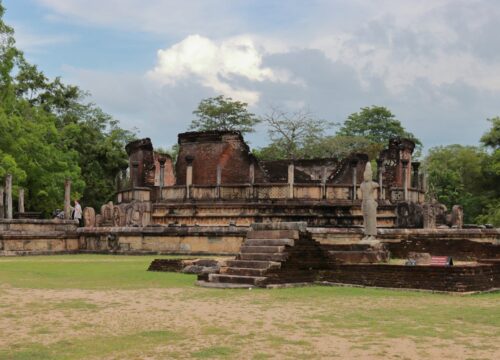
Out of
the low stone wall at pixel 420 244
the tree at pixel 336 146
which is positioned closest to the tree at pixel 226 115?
the tree at pixel 336 146

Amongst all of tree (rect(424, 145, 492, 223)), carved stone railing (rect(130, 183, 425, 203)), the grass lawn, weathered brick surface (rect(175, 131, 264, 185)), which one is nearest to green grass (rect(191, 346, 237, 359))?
the grass lawn

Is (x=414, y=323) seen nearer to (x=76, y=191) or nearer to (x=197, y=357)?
(x=197, y=357)

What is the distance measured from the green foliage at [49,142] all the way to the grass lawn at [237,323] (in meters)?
19.2

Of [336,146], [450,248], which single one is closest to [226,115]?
[336,146]

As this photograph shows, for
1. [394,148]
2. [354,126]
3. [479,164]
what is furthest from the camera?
[354,126]

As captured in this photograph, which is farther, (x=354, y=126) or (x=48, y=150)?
(x=354, y=126)

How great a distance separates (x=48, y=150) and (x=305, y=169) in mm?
13761

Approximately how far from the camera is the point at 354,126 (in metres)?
68.2

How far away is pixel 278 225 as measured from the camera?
1464cm

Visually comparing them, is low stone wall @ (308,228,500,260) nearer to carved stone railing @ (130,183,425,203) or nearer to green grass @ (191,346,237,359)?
carved stone railing @ (130,183,425,203)

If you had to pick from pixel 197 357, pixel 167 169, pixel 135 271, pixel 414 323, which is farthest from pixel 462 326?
pixel 167 169

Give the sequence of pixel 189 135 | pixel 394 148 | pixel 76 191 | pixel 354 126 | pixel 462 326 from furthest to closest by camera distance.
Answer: pixel 354 126 → pixel 76 191 → pixel 189 135 → pixel 394 148 → pixel 462 326

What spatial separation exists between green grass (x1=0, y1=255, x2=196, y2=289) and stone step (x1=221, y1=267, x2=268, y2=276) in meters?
0.82

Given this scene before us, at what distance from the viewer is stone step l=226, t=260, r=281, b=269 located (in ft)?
44.0
